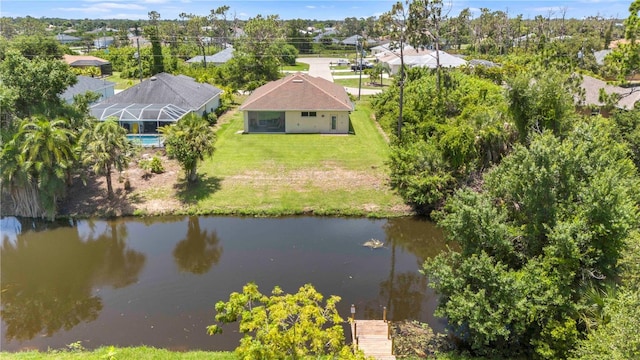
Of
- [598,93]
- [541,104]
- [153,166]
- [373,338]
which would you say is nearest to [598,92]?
[598,93]

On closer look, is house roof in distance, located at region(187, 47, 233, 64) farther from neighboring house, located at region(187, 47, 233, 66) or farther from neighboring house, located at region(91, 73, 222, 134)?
neighboring house, located at region(91, 73, 222, 134)

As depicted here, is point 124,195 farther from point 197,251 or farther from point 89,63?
point 89,63

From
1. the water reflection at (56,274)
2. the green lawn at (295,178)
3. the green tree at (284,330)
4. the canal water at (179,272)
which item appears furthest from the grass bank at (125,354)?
the green lawn at (295,178)

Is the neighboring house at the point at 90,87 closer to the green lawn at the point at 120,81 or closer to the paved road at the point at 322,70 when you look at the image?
the green lawn at the point at 120,81

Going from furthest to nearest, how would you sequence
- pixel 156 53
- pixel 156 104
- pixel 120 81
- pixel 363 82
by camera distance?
pixel 363 82, pixel 120 81, pixel 156 53, pixel 156 104

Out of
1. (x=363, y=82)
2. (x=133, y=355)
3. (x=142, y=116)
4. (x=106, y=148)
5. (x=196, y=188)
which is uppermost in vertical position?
(x=363, y=82)

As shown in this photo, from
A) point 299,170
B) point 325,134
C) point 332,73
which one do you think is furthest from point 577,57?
point 299,170

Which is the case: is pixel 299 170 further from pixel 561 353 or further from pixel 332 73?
pixel 332 73

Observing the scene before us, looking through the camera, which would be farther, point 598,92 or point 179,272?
point 598,92
